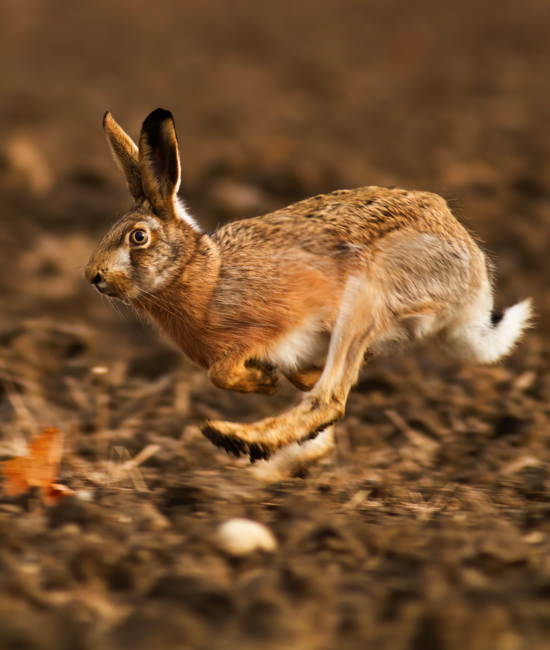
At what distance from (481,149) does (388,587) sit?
20.3 feet

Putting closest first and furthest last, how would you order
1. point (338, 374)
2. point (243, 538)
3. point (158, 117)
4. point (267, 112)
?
point (243, 538)
point (158, 117)
point (338, 374)
point (267, 112)

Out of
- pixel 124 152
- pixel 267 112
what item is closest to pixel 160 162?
pixel 124 152

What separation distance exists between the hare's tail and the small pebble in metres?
1.48

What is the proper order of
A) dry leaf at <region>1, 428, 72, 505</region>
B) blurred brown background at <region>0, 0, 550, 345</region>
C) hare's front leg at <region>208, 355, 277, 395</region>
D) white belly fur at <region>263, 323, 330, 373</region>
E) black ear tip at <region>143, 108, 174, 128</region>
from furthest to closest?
blurred brown background at <region>0, 0, 550, 345</region>
white belly fur at <region>263, 323, 330, 373</region>
hare's front leg at <region>208, 355, 277, 395</region>
black ear tip at <region>143, 108, 174, 128</region>
dry leaf at <region>1, 428, 72, 505</region>

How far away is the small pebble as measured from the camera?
2691 mm

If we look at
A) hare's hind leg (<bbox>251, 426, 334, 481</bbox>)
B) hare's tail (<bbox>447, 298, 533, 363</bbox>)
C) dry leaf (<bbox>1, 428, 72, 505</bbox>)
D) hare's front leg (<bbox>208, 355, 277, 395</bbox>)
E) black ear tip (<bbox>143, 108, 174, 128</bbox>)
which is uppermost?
black ear tip (<bbox>143, 108, 174, 128</bbox>)

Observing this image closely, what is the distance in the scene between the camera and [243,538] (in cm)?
271

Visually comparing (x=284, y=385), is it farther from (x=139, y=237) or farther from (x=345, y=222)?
(x=139, y=237)

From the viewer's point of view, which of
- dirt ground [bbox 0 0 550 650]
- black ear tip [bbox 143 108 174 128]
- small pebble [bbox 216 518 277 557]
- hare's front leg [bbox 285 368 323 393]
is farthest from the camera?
hare's front leg [bbox 285 368 323 393]

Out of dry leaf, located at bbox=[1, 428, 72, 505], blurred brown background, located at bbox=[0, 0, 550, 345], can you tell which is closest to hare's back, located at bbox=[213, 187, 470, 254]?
dry leaf, located at bbox=[1, 428, 72, 505]

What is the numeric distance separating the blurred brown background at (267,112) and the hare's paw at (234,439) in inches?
104

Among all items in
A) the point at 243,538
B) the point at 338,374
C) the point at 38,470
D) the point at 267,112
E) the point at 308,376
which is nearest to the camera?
the point at 243,538

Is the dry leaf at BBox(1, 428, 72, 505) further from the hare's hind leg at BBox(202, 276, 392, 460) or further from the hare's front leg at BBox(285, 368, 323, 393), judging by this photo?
the hare's front leg at BBox(285, 368, 323, 393)

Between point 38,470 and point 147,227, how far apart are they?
1071mm
